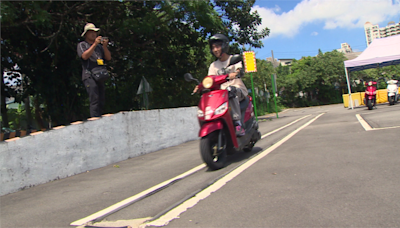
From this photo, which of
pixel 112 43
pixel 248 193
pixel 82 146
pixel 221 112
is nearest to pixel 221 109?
pixel 221 112

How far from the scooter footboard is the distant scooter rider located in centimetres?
45

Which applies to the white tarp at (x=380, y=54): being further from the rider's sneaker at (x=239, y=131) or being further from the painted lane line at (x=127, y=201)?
the painted lane line at (x=127, y=201)

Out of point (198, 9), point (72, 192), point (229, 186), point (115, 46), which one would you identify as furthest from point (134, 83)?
point (229, 186)

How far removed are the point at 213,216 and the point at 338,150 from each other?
3.25 m

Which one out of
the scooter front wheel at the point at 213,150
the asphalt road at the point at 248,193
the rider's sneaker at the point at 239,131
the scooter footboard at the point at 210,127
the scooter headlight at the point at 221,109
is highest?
the scooter headlight at the point at 221,109

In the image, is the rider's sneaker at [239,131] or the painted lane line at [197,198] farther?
the rider's sneaker at [239,131]

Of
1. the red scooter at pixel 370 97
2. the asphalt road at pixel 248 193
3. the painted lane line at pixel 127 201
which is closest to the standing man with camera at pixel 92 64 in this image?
the asphalt road at pixel 248 193

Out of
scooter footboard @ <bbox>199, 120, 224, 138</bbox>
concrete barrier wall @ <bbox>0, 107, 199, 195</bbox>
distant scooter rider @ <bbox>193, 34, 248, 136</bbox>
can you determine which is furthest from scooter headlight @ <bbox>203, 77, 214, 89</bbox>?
concrete barrier wall @ <bbox>0, 107, 199, 195</bbox>

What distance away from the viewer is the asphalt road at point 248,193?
2.62 metres

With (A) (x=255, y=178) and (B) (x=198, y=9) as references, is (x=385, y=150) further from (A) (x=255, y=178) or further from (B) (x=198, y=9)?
(B) (x=198, y=9)

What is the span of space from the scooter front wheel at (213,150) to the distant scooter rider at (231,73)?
1.36 ft

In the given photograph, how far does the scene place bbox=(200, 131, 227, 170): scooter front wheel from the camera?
4.34 meters

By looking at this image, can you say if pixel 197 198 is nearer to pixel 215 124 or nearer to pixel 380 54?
pixel 215 124

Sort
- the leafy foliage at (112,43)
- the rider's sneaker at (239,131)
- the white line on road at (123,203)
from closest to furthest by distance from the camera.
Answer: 1. the white line on road at (123,203)
2. the rider's sneaker at (239,131)
3. the leafy foliage at (112,43)
